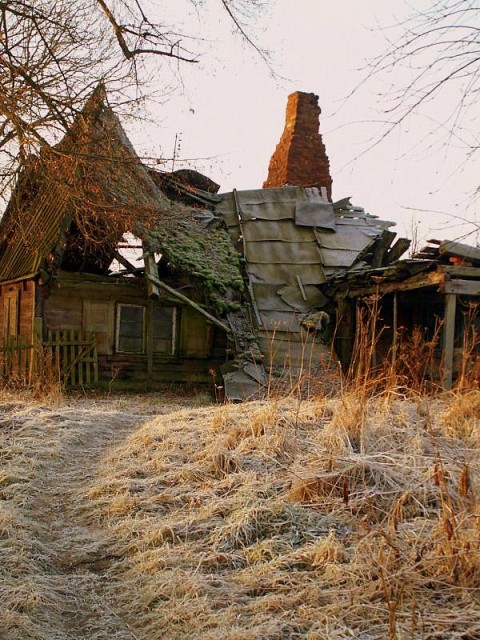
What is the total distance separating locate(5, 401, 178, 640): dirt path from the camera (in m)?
2.79

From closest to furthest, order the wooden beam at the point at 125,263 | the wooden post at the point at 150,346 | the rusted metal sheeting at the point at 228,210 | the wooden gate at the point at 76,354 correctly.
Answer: the wooden gate at the point at 76,354, the wooden beam at the point at 125,263, the wooden post at the point at 150,346, the rusted metal sheeting at the point at 228,210

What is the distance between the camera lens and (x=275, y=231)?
14867mm

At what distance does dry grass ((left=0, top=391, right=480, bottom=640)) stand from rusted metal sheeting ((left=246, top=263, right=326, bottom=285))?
831cm

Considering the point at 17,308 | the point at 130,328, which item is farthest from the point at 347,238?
the point at 17,308

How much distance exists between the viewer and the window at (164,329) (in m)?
13.9

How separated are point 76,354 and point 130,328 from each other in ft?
4.77

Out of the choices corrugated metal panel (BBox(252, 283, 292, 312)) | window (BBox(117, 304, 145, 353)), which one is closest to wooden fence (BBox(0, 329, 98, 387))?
window (BBox(117, 304, 145, 353))

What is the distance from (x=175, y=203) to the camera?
45.5 ft

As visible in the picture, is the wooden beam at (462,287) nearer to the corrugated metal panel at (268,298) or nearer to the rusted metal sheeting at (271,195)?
the corrugated metal panel at (268,298)

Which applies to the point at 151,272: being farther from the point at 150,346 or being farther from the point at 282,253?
the point at 282,253

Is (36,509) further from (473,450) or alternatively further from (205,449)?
(473,450)

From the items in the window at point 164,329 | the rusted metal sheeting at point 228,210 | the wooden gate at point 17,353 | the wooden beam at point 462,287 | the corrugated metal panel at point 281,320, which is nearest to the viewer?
the wooden beam at point 462,287

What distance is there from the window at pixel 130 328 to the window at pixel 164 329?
31cm

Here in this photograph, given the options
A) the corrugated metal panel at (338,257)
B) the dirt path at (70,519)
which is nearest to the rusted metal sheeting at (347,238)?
the corrugated metal panel at (338,257)
